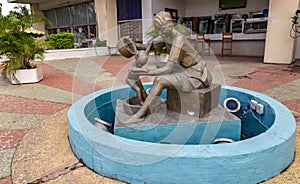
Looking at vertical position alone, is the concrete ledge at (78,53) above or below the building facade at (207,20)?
below

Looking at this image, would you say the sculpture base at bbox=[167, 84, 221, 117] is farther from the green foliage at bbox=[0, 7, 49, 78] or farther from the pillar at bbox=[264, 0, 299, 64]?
the pillar at bbox=[264, 0, 299, 64]

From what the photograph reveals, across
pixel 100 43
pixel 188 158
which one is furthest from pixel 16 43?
pixel 100 43

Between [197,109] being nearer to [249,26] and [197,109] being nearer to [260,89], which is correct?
[260,89]

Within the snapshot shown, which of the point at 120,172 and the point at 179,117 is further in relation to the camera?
the point at 179,117

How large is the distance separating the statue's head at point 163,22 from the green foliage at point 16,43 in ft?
13.8

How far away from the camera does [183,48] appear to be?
2197 mm

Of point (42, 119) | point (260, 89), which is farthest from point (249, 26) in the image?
point (42, 119)

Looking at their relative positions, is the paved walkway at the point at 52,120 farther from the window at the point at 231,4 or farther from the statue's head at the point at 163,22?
the window at the point at 231,4

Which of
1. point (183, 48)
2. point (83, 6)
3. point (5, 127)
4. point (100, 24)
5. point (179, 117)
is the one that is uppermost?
point (83, 6)

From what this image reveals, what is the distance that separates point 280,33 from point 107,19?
752 cm

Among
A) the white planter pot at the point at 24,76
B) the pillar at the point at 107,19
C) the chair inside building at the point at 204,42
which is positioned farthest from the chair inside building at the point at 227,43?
the white planter pot at the point at 24,76

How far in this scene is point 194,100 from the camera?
233 cm

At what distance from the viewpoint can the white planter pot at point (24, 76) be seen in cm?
543

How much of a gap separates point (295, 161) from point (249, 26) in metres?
8.94
